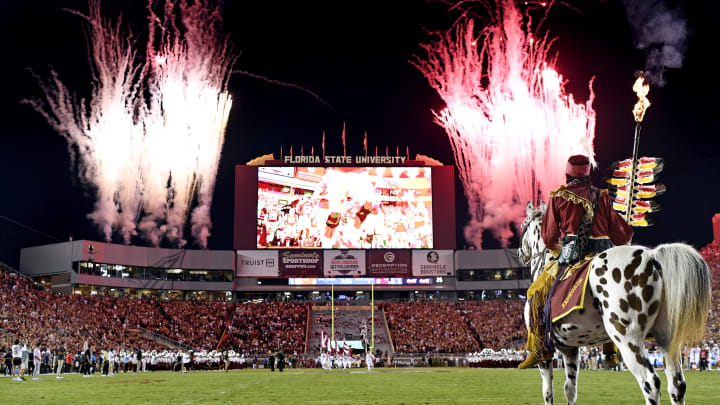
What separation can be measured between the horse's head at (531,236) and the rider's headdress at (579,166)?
1196mm

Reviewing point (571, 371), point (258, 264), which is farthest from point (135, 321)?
point (571, 371)

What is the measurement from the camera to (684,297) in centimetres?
658

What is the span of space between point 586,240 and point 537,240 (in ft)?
4.63

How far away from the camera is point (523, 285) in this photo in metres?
74.6

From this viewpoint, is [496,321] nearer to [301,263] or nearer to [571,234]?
[301,263]

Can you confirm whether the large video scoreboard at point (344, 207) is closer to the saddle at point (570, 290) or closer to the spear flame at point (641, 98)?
the spear flame at point (641, 98)

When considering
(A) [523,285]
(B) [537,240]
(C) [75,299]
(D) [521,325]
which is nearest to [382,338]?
(D) [521,325]

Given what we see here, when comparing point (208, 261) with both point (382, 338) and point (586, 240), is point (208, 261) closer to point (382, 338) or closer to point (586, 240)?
point (382, 338)

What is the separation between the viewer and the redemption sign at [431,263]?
69.9m

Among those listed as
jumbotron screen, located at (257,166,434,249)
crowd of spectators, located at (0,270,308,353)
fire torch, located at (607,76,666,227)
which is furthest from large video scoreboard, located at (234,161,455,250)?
fire torch, located at (607,76,666,227)

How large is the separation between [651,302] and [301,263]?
63.5m

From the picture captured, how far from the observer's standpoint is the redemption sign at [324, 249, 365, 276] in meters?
69.4

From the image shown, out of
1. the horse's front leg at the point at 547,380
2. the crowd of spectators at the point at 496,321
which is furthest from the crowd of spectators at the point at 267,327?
the horse's front leg at the point at 547,380

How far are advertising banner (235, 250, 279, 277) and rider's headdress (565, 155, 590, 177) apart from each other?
6266 centimetres
